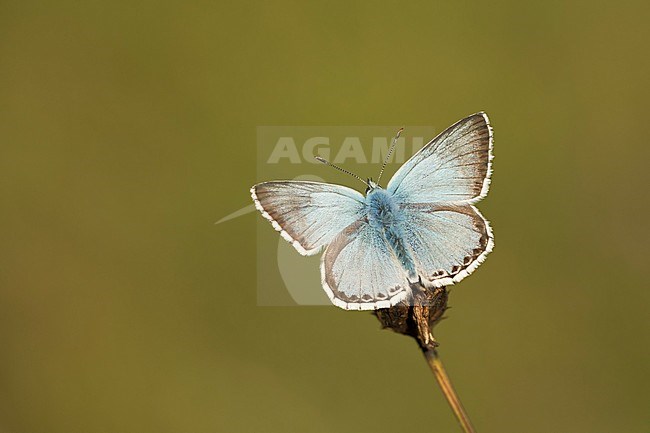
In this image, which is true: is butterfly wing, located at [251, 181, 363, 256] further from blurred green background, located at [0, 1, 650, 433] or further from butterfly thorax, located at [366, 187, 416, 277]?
blurred green background, located at [0, 1, 650, 433]

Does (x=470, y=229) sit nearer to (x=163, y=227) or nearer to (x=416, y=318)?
(x=416, y=318)

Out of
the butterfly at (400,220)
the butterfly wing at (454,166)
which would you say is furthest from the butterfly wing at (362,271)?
the butterfly wing at (454,166)

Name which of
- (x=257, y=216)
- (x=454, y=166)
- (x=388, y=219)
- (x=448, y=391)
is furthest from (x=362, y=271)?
(x=257, y=216)

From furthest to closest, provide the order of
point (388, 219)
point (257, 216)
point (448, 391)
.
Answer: point (257, 216) → point (388, 219) → point (448, 391)

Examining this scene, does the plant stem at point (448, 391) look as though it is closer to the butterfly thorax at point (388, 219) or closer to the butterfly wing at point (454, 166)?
the butterfly thorax at point (388, 219)

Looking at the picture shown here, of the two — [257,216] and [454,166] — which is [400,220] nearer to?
[454,166]

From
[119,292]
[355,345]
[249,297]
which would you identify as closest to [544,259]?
[355,345]

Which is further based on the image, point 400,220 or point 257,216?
point 257,216

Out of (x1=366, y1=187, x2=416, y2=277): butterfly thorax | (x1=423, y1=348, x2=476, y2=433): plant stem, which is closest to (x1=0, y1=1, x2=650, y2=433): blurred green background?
(x1=366, y1=187, x2=416, y2=277): butterfly thorax
